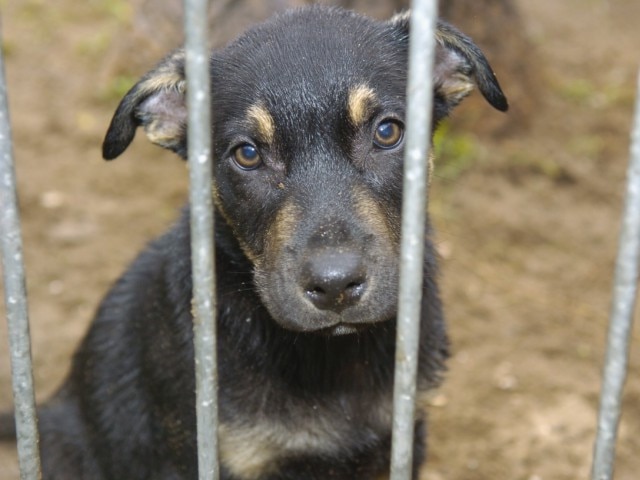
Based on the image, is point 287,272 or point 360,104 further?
point 360,104

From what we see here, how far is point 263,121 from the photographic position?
3609 millimetres

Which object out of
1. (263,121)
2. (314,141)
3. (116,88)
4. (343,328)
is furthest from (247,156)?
(116,88)

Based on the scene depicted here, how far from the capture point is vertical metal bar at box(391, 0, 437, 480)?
7.74ft

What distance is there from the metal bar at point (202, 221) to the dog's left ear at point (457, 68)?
1.51 m

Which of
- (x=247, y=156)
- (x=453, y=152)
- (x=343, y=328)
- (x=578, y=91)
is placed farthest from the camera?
(x=578, y=91)

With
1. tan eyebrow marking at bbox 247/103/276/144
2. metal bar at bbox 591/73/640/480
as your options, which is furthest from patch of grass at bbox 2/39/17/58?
metal bar at bbox 591/73/640/480

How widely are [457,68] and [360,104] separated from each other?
2.24ft

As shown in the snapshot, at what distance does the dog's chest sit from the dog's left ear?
1.37 m

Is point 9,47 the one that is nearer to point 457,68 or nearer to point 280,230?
point 457,68

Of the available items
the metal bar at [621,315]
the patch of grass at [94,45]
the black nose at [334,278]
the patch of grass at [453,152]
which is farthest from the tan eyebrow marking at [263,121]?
the patch of grass at [94,45]

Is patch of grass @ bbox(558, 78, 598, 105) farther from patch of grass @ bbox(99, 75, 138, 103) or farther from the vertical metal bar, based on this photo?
the vertical metal bar

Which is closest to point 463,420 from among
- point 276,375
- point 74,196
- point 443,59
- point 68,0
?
point 276,375

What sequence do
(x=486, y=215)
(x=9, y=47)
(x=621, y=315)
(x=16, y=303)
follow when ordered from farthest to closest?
(x=9, y=47), (x=486, y=215), (x=16, y=303), (x=621, y=315)

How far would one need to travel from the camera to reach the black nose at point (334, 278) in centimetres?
311
